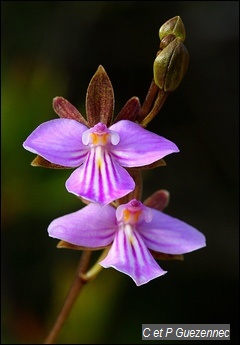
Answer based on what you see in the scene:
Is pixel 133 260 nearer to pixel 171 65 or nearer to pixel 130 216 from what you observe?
pixel 130 216

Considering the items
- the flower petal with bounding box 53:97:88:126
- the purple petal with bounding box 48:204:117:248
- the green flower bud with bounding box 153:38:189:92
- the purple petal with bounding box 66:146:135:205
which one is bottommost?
the purple petal with bounding box 48:204:117:248

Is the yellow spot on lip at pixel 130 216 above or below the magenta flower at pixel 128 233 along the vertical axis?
above

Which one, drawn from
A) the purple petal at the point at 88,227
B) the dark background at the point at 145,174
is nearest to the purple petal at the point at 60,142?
the purple petal at the point at 88,227

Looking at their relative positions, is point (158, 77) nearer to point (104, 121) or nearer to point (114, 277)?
point (104, 121)

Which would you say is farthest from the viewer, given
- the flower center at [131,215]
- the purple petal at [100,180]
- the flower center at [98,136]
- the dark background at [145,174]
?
the dark background at [145,174]

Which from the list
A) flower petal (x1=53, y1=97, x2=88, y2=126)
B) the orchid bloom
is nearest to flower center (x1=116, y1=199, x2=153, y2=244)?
the orchid bloom

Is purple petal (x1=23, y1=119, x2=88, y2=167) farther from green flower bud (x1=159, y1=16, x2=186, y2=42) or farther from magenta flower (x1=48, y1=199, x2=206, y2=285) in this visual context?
green flower bud (x1=159, y1=16, x2=186, y2=42)

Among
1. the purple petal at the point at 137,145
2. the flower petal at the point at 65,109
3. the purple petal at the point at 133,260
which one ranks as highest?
the flower petal at the point at 65,109

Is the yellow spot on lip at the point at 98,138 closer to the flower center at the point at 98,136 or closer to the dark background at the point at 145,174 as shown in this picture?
the flower center at the point at 98,136
